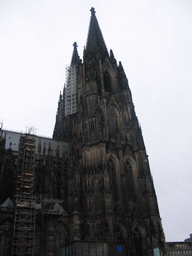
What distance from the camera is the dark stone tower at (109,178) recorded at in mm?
28125

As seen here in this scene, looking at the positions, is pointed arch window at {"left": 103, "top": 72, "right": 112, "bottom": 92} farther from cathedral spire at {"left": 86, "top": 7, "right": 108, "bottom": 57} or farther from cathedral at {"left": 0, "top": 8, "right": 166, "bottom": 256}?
cathedral spire at {"left": 86, "top": 7, "right": 108, "bottom": 57}

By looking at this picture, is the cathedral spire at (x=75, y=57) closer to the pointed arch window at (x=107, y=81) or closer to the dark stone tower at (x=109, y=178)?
the dark stone tower at (x=109, y=178)

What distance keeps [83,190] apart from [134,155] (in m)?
9.20

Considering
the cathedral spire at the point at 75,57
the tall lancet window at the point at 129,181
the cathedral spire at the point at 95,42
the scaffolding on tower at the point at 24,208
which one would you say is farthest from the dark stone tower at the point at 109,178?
the cathedral spire at the point at 75,57

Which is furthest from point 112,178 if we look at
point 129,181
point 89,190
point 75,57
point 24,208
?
point 75,57

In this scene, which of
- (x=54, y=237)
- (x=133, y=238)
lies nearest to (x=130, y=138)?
(x=133, y=238)

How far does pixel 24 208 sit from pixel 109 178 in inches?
432

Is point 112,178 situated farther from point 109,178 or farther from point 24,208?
point 24,208

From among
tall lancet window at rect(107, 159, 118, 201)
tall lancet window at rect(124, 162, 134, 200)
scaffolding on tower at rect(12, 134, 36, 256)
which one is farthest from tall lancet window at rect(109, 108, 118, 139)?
scaffolding on tower at rect(12, 134, 36, 256)

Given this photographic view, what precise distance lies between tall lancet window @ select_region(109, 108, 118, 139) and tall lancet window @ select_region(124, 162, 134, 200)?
4606 mm

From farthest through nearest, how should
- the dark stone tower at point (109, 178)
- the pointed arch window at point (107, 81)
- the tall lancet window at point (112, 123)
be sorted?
the pointed arch window at point (107, 81), the tall lancet window at point (112, 123), the dark stone tower at point (109, 178)

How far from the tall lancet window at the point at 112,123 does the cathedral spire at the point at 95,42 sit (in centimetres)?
1274

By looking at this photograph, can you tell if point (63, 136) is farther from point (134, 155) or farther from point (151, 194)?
point (151, 194)

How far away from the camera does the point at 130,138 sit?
37438 mm
